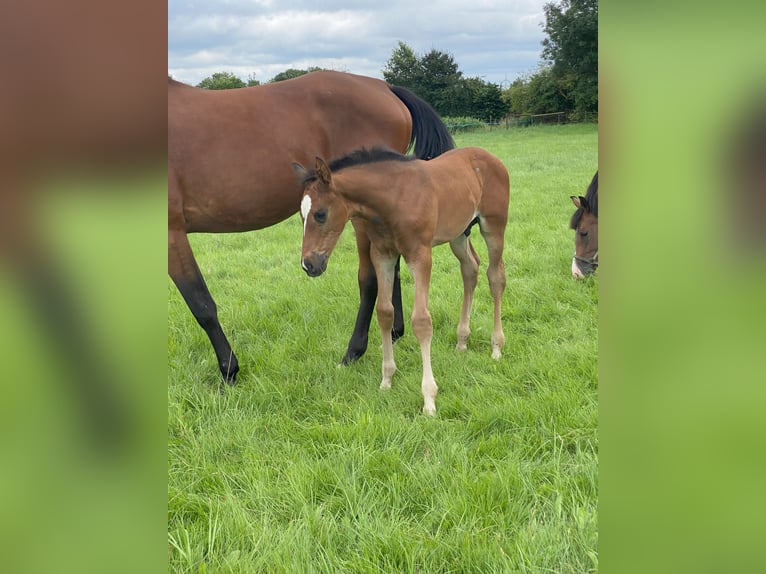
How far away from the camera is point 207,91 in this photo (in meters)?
3.82

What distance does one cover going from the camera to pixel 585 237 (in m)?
5.02

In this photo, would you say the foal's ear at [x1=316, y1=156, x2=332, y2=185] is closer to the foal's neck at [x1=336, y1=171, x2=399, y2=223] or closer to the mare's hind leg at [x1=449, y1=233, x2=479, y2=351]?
the foal's neck at [x1=336, y1=171, x2=399, y2=223]

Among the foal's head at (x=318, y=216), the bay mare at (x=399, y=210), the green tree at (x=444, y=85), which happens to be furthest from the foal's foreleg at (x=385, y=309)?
the green tree at (x=444, y=85)

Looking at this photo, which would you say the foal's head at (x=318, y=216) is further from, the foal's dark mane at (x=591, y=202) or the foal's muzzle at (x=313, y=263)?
the foal's dark mane at (x=591, y=202)

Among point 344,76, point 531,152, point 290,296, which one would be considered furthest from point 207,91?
point 531,152

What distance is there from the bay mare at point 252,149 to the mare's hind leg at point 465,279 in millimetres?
591

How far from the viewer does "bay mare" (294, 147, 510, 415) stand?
296 cm

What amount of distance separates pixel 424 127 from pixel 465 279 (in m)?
1.42

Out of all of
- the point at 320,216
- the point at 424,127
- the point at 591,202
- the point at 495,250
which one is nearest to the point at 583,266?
the point at 591,202

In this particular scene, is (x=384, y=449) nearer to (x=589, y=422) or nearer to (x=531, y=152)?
(x=589, y=422)

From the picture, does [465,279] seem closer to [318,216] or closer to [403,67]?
[318,216]

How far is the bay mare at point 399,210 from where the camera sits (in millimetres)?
2963

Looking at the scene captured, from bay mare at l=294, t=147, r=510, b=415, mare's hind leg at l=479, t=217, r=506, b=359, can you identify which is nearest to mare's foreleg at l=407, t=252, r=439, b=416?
bay mare at l=294, t=147, r=510, b=415
